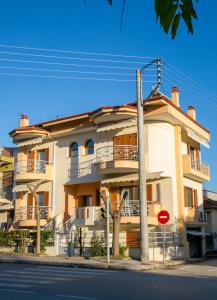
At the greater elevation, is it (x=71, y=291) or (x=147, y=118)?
(x=147, y=118)

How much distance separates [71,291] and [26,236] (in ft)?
61.8

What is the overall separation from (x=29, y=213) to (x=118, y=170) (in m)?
8.88

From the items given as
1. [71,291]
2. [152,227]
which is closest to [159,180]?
[152,227]

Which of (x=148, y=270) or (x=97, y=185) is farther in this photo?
(x=97, y=185)

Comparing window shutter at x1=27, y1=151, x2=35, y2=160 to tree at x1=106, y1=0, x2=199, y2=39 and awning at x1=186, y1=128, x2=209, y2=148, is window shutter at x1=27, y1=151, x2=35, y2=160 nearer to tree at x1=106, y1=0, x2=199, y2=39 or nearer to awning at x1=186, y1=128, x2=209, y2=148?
awning at x1=186, y1=128, x2=209, y2=148

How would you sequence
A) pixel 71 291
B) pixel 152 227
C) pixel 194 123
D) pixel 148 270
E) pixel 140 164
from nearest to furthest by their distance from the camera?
pixel 71 291 → pixel 148 270 → pixel 140 164 → pixel 152 227 → pixel 194 123

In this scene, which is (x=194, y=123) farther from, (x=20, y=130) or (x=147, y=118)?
(x=20, y=130)

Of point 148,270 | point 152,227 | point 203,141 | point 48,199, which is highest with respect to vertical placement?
point 203,141

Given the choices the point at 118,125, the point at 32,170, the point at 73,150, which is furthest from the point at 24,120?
the point at 118,125

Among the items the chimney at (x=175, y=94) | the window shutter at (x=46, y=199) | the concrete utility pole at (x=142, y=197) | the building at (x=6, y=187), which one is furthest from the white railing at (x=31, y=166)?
the concrete utility pole at (x=142, y=197)

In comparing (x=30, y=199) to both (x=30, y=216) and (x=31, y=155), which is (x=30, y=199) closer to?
(x=30, y=216)

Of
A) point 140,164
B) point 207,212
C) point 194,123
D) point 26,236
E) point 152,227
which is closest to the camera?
point 140,164

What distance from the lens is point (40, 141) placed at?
3219 cm

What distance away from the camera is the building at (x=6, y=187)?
34219 mm
